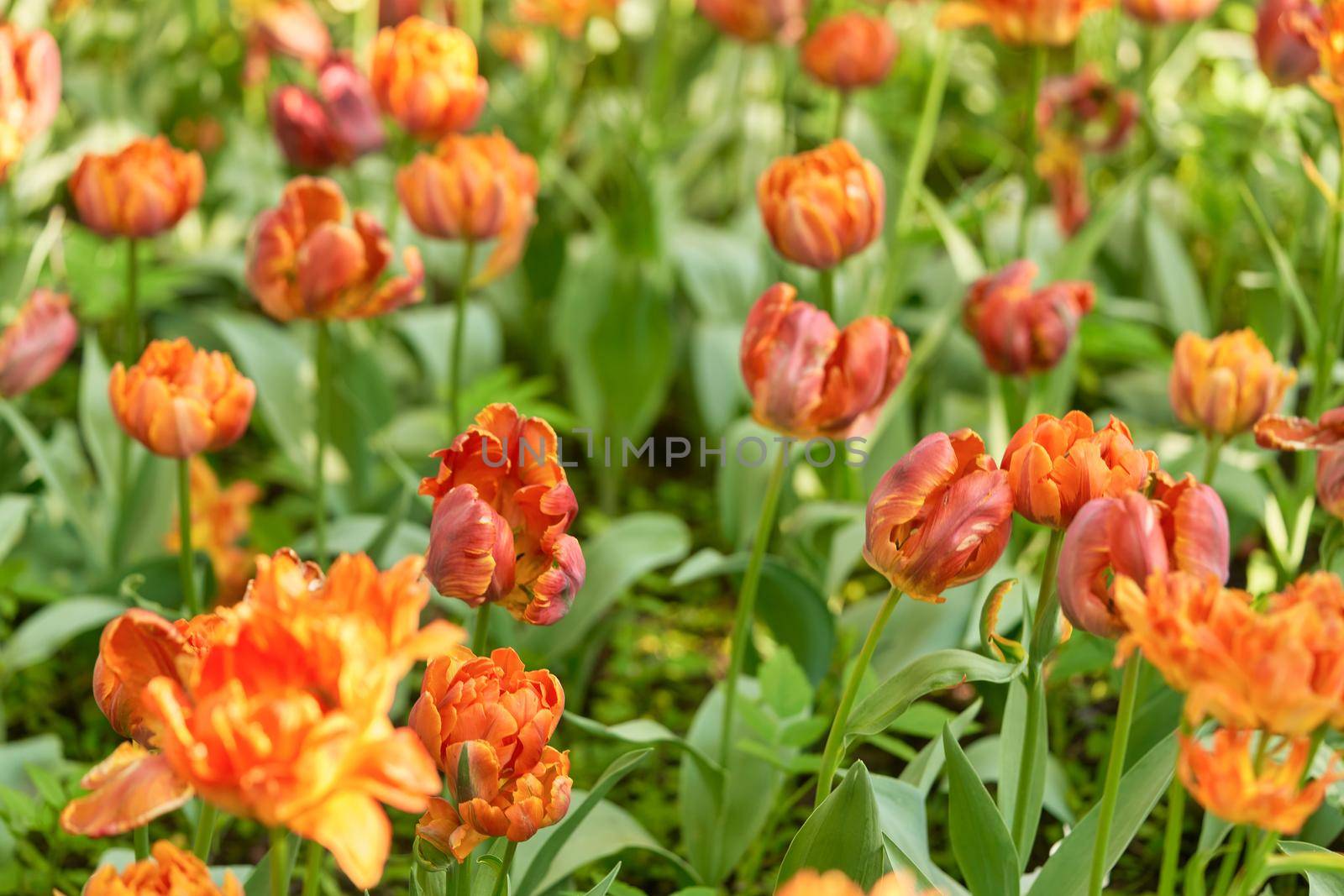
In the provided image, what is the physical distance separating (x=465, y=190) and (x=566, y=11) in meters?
1.05

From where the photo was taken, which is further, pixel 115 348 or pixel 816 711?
pixel 115 348

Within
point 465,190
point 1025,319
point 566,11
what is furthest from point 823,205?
point 566,11

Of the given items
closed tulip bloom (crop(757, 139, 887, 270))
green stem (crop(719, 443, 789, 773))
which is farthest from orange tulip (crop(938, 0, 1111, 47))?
green stem (crop(719, 443, 789, 773))

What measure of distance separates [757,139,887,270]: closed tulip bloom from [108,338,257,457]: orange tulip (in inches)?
22.1

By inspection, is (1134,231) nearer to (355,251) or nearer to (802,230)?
Result: (802,230)

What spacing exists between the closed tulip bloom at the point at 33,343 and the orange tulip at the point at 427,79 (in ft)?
1.63

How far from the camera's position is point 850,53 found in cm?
211

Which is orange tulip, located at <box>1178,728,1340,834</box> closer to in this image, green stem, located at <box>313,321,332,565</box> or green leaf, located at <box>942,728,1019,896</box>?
green leaf, located at <box>942,728,1019,896</box>

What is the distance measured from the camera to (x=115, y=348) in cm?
236

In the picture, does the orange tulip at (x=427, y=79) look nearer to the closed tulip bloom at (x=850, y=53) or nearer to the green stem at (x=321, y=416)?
the green stem at (x=321, y=416)

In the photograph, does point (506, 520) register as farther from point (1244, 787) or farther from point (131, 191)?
point (131, 191)

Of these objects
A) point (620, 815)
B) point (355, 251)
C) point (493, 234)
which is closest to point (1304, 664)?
point (620, 815)

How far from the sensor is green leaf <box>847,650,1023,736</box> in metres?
0.90

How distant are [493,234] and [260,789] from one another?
113 centimetres
